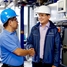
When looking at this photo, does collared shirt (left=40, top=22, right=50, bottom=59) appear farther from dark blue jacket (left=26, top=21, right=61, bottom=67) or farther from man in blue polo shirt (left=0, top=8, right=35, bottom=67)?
man in blue polo shirt (left=0, top=8, right=35, bottom=67)

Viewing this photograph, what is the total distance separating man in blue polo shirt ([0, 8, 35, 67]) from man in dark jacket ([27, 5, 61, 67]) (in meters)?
0.32

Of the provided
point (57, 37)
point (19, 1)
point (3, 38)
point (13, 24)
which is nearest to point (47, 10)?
point (57, 37)

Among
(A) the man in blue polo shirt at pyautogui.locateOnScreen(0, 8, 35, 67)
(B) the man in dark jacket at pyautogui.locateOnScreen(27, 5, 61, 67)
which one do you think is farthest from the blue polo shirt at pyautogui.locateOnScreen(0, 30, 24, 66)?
(B) the man in dark jacket at pyautogui.locateOnScreen(27, 5, 61, 67)

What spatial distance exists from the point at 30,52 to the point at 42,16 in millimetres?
588

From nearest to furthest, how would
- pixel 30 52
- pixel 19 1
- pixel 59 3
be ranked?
1. pixel 30 52
2. pixel 59 3
3. pixel 19 1

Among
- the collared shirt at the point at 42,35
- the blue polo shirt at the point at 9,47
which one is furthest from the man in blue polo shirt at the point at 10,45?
the collared shirt at the point at 42,35

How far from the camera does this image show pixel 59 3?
2.92m

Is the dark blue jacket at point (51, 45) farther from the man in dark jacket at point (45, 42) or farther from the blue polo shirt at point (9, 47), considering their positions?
the blue polo shirt at point (9, 47)

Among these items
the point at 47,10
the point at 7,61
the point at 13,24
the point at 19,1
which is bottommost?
the point at 7,61

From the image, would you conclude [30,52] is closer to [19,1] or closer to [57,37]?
[57,37]

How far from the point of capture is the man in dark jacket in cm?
241

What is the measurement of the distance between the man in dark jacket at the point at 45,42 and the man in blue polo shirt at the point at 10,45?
1.06 feet

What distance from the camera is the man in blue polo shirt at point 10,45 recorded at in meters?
2.09

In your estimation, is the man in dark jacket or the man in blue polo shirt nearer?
the man in blue polo shirt
